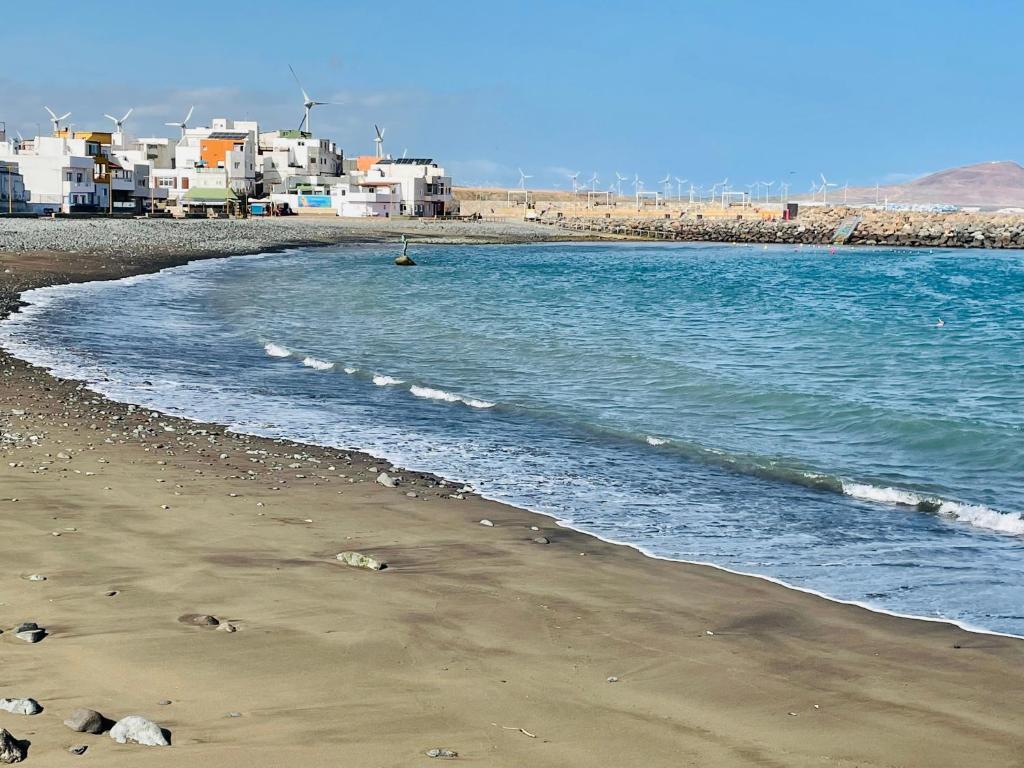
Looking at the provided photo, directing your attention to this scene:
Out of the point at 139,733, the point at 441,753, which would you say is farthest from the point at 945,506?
the point at 139,733

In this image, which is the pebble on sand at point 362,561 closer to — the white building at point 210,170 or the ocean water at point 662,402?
the ocean water at point 662,402

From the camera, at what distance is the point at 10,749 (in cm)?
529

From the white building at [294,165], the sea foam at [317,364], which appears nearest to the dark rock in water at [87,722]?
the sea foam at [317,364]

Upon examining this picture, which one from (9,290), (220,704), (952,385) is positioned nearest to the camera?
(220,704)

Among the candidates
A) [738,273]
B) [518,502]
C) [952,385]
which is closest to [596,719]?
[518,502]

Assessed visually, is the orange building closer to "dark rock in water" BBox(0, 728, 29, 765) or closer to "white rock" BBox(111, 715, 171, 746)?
"white rock" BBox(111, 715, 171, 746)

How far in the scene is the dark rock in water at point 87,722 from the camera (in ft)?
18.6

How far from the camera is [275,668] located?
675cm

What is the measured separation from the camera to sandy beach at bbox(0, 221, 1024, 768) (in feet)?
19.6

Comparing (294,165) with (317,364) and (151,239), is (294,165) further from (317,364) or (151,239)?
(317,364)

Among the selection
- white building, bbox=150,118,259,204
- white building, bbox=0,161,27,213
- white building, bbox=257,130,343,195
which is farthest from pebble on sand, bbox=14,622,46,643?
white building, bbox=257,130,343,195

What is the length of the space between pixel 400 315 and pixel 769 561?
104 feet

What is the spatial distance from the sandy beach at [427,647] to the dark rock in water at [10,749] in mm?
159

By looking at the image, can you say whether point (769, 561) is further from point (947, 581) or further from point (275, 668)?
point (275, 668)
